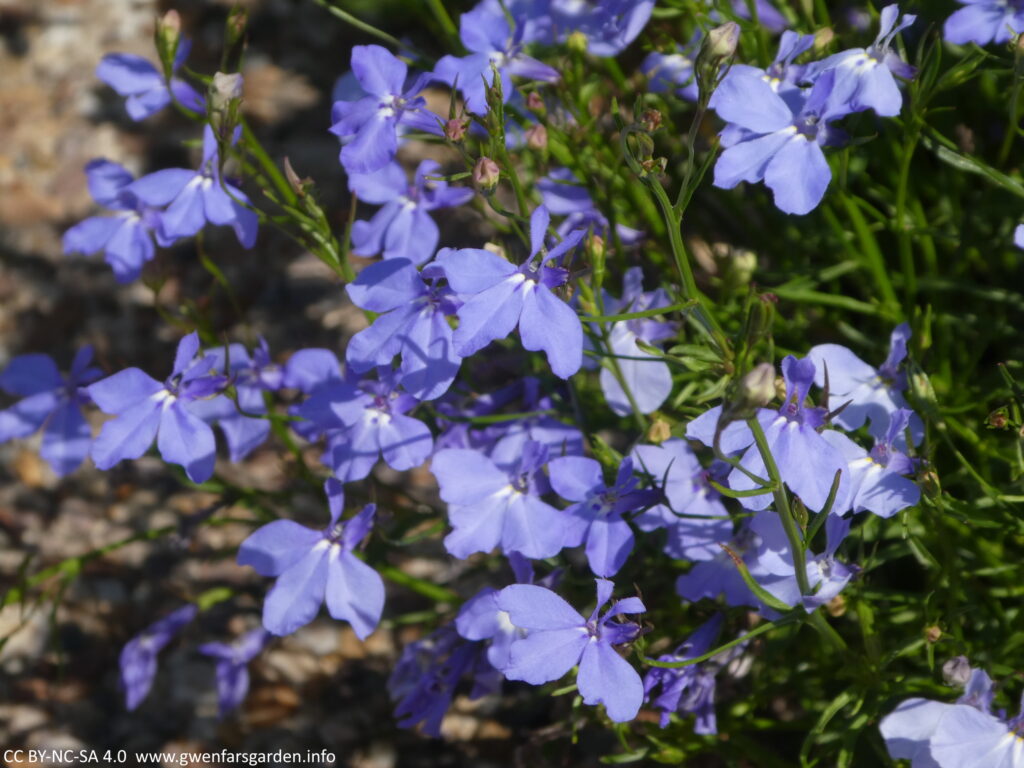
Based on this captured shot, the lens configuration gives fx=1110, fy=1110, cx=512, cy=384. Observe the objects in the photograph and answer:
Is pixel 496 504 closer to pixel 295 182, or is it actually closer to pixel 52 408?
pixel 295 182

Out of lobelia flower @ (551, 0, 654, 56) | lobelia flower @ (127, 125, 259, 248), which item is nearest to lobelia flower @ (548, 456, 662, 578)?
lobelia flower @ (127, 125, 259, 248)

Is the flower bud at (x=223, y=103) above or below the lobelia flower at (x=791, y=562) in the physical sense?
above

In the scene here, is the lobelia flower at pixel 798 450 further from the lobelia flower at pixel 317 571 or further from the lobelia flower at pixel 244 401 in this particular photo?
the lobelia flower at pixel 244 401

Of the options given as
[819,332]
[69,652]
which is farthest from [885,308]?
[69,652]

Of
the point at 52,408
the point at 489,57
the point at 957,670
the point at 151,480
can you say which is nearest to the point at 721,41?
the point at 489,57

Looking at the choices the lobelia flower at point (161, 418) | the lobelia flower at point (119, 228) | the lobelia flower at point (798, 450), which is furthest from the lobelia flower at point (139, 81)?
the lobelia flower at point (798, 450)

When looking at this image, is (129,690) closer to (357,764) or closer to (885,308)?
(357,764)
